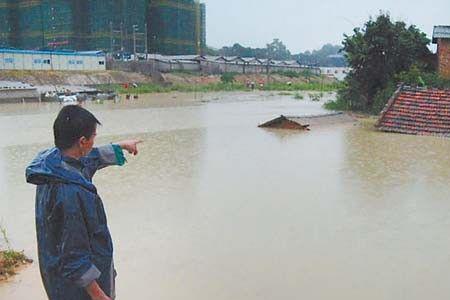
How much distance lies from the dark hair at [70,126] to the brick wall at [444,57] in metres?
17.3

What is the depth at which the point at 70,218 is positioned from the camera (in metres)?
1.88

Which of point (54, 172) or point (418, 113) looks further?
point (418, 113)

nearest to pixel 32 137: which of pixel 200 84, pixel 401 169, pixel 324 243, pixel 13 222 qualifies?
pixel 13 222

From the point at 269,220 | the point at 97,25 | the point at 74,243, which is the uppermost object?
the point at 97,25

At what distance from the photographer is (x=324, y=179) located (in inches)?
307

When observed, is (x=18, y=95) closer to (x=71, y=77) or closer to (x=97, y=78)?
(x=71, y=77)

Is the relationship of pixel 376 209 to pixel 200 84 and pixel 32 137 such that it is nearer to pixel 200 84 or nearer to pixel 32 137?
pixel 32 137

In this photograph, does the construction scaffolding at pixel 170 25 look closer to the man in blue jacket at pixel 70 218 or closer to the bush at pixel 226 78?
the bush at pixel 226 78

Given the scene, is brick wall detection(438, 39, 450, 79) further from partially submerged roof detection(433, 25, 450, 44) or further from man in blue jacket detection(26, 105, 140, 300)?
man in blue jacket detection(26, 105, 140, 300)

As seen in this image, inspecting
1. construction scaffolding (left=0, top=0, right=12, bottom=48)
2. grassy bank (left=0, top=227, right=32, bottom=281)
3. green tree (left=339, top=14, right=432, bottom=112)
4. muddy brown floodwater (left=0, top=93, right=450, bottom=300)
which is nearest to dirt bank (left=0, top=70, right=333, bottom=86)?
construction scaffolding (left=0, top=0, right=12, bottom=48)

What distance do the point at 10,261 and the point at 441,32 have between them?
16.7m

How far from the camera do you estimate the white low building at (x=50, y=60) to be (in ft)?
129

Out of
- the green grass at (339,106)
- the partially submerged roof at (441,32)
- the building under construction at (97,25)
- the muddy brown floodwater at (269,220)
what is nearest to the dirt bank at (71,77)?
the building under construction at (97,25)

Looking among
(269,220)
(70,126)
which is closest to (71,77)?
(269,220)
